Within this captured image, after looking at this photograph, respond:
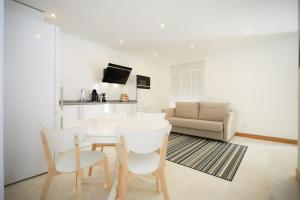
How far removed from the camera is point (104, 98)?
4.02 metres

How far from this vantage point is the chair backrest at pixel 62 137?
115 centimetres

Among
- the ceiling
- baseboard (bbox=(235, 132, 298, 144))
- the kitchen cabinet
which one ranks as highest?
the ceiling

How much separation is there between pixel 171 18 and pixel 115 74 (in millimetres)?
2286

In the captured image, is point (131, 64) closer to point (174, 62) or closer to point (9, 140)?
point (174, 62)

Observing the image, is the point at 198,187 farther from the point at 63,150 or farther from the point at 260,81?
the point at 260,81

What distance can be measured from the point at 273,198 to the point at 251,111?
292cm

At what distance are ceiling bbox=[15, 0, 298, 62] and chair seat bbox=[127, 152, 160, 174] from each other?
2.21 meters

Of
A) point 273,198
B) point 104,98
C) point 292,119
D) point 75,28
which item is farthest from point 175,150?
point 75,28

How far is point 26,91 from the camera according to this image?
1764 millimetres

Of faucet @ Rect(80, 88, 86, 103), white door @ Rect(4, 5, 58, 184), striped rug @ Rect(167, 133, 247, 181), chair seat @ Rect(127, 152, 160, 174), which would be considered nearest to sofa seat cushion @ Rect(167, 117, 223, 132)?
striped rug @ Rect(167, 133, 247, 181)

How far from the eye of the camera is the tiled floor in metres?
1.50

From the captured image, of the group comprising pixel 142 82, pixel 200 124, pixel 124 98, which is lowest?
pixel 200 124

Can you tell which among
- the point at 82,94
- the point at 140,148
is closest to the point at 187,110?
the point at 82,94

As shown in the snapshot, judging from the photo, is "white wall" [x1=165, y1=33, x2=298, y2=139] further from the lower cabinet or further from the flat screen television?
the lower cabinet
